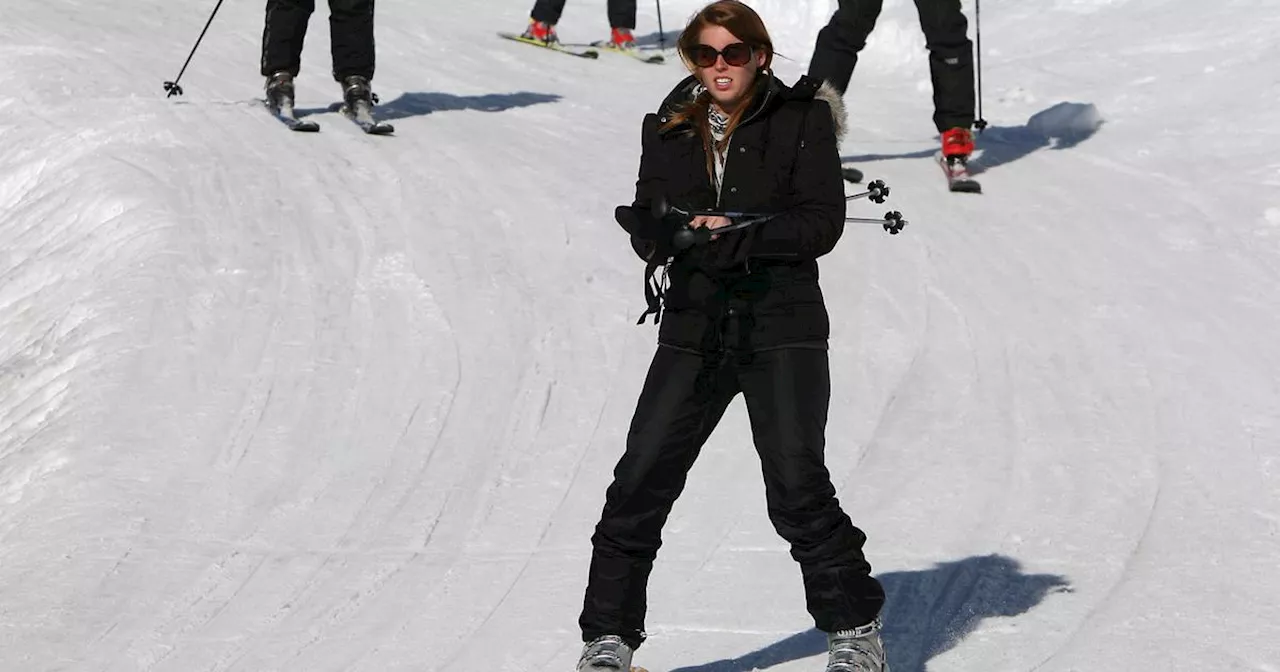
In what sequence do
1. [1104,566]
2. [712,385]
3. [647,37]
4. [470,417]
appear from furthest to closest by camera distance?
[647,37], [470,417], [1104,566], [712,385]

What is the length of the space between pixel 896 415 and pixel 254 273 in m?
2.72

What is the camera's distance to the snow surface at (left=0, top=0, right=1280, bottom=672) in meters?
4.55

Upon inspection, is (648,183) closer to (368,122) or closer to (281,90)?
(368,122)

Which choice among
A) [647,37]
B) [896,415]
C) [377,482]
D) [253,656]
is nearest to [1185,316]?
[896,415]

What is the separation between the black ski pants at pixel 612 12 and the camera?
1319 cm

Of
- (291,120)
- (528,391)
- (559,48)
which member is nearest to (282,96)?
(291,120)

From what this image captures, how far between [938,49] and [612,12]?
5.01 metres

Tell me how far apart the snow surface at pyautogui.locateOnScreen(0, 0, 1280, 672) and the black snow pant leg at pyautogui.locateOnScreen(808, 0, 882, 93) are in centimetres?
67

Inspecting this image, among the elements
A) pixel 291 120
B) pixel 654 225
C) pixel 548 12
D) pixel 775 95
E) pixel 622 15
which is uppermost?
pixel 775 95

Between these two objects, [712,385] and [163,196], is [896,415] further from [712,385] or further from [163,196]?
[163,196]

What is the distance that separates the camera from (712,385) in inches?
150

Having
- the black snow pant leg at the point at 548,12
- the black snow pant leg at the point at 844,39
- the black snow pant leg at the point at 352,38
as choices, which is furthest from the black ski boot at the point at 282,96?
the black snow pant leg at the point at 548,12

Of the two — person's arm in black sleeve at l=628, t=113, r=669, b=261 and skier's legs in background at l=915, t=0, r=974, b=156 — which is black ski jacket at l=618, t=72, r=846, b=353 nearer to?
person's arm in black sleeve at l=628, t=113, r=669, b=261

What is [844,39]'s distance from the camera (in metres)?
9.21
